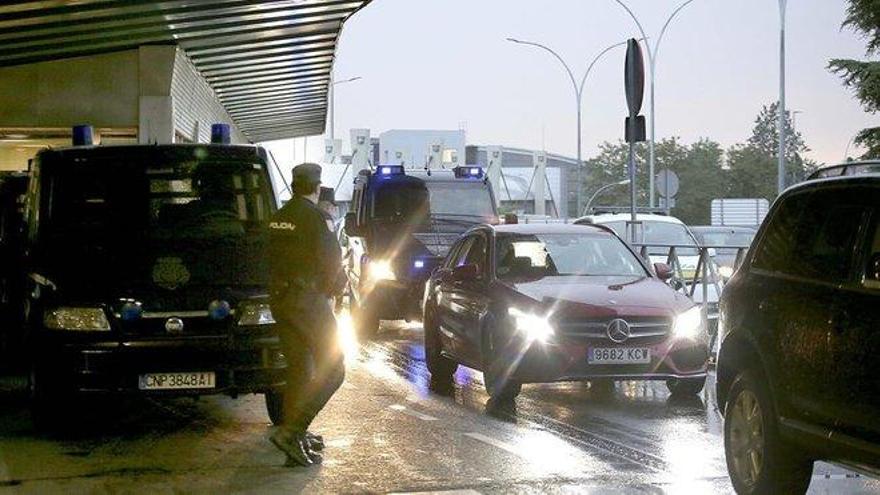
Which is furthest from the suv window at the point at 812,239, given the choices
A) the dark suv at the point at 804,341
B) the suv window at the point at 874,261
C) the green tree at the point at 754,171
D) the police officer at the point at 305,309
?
the green tree at the point at 754,171

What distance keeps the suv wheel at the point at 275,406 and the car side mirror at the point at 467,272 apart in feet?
9.68

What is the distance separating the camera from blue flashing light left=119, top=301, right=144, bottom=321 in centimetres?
1083

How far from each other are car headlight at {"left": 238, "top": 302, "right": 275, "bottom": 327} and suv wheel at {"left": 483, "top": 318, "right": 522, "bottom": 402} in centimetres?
258

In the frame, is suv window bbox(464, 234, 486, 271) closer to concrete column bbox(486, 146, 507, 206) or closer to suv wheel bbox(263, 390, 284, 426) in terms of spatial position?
suv wheel bbox(263, 390, 284, 426)

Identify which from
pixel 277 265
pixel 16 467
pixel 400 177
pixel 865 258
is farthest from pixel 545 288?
pixel 400 177

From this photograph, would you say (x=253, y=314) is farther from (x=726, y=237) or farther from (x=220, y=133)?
(x=726, y=237)

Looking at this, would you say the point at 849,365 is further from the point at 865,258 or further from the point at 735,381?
the point at 735,381

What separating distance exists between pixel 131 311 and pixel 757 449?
470 centimetres

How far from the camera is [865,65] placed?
121ft

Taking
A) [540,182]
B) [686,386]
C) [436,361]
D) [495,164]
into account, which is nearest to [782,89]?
[495,164]

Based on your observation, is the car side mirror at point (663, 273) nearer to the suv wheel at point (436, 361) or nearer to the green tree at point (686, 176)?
the suv wheel at point (436, 361)

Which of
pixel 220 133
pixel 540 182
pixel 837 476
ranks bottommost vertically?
pixel 837 476

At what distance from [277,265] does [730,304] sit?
2.89 metres

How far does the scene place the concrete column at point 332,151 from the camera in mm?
63344
